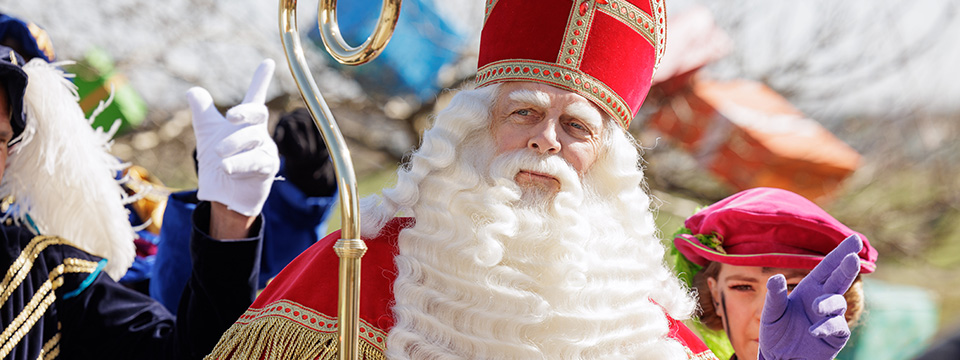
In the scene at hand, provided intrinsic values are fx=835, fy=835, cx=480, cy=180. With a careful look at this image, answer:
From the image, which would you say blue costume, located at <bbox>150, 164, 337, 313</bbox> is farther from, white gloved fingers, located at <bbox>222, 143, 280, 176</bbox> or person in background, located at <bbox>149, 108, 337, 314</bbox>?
white gloved fingers, located at <bbox>222, 143, 280, 176</bbox>

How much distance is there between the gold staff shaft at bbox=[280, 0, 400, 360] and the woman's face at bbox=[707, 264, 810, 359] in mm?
1668

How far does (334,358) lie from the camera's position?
2.06m

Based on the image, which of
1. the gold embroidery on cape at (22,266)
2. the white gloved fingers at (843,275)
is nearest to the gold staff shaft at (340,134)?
the white gloved fingers at (843,275)

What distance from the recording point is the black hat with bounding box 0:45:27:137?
8.44ft

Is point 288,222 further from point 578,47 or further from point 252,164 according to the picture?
point 578,47

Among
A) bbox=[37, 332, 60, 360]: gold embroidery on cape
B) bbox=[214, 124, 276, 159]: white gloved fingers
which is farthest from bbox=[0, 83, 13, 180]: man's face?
bbox=[214, 124, 276, 159]: white gloved fingers

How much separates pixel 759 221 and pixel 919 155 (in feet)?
15.5

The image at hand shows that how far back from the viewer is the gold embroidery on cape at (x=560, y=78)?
2.47m

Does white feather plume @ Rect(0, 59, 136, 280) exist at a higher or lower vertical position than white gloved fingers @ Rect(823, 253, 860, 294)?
higher

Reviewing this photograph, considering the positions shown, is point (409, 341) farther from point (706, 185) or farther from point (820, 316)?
point (706, 185)

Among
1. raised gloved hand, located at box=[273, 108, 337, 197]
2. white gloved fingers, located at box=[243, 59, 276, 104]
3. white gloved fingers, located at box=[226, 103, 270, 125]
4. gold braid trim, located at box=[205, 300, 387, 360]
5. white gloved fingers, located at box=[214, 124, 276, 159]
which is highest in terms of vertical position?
raised gloved hand, located at box=[273, 108, 337, 197]

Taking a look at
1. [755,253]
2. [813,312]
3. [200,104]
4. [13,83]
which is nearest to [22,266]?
[13,83]

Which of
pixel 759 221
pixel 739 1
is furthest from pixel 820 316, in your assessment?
pixel 739 1

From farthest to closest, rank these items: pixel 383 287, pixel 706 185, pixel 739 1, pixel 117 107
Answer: pixel 739 1
pixel 706 185
pixel 117 107
pixel 383 287
